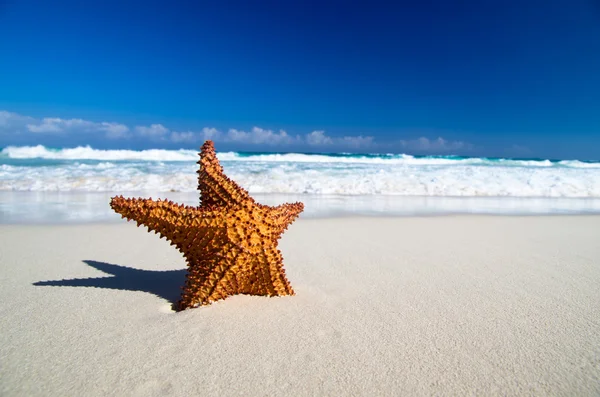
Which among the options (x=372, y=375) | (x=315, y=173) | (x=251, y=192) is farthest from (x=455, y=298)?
(x=315, y=173)

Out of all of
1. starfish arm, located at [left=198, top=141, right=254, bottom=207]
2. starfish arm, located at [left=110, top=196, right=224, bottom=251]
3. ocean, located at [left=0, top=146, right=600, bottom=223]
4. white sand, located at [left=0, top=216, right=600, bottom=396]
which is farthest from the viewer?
ocean, located at [left=0, top=146, right=600, bottom=223]

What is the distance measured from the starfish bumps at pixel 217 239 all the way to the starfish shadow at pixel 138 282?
366 millimetres

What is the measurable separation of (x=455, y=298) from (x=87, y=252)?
3.76 m

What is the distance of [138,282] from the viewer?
3.46 m

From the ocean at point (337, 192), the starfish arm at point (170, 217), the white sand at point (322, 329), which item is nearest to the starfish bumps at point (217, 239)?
the starfish arm at point (170, 217)

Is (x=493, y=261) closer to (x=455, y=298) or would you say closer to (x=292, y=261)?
(x=455, y=298)

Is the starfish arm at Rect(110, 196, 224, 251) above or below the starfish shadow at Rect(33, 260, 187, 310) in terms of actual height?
above

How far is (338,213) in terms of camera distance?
25.6 feet

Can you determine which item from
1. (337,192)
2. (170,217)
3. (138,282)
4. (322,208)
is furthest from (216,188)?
(337,192)

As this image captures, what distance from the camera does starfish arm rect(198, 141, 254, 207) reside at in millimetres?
2928

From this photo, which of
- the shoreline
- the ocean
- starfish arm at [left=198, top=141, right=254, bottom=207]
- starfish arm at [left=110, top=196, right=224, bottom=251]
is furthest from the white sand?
the ocean

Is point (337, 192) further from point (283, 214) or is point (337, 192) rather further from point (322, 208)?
point (283, 214)

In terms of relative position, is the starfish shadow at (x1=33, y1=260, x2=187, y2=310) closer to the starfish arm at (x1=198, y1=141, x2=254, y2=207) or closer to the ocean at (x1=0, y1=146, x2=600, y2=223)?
the starfish arm at (x1=198, y1=141, x2=254, y2=207)

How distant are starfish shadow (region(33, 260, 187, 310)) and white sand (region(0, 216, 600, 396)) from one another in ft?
0.08
